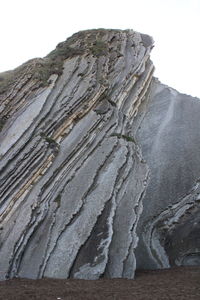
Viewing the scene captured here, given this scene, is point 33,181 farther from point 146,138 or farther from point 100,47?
point 100,47

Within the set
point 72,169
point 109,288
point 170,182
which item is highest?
point 170,182

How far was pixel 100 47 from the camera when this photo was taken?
36750 millimetres

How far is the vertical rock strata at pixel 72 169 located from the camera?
17.7 m

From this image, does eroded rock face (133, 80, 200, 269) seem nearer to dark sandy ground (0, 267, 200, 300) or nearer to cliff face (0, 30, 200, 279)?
cliff face (0, 30, 200, 279)

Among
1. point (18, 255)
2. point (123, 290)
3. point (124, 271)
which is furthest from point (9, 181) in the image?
point (123, 290)

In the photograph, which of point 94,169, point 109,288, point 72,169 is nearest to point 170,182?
point 94,169

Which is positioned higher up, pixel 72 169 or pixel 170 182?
pixel 170 182

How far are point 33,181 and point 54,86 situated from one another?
11.0 m

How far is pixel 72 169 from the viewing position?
889 inches

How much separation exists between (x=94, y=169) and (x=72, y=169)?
119cm

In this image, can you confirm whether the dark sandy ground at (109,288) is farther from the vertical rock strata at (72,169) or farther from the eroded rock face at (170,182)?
the eroded rock face at (170,182)

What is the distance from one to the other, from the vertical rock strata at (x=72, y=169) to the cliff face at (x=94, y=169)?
0.05 meters

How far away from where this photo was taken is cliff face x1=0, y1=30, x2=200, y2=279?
18047 mm

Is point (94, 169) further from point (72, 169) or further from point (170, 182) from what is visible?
point (170, 182)
